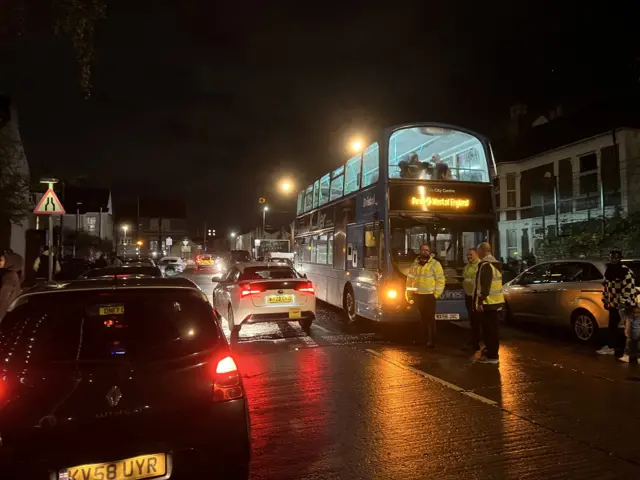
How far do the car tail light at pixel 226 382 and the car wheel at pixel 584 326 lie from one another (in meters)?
8.19

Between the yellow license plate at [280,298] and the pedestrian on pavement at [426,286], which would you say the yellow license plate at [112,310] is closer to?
the pedestrian on pavement at [426,286]

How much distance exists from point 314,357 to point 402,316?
7.95 ft

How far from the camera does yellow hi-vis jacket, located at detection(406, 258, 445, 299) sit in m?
9.65

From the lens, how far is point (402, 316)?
1071cm

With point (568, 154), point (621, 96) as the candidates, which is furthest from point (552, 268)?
point (621, 96)

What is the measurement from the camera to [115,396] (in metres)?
3.28

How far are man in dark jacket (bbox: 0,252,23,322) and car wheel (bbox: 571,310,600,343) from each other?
975 cm

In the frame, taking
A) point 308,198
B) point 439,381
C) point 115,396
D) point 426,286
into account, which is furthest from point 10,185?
point 115,396

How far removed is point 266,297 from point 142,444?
755 cm

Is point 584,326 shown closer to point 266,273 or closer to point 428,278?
point 428,278

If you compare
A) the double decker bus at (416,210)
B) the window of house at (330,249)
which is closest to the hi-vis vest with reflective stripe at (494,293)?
the double decker bus at (416,210)

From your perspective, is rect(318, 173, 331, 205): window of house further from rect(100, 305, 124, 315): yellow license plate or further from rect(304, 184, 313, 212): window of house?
rect(100, 305, 124, 315): yellow license plate

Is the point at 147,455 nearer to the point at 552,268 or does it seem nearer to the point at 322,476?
the point at 322,476

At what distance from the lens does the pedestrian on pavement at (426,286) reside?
9656mm
